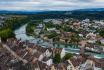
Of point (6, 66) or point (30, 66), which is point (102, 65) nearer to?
point (30, 66)

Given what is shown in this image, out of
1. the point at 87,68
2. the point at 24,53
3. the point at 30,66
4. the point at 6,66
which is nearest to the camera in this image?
the point at 6,66

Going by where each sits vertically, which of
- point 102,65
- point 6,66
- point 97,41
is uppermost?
point 6,66

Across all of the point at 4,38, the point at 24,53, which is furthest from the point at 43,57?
the point at 4,38

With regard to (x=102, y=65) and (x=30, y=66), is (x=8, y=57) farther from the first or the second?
(x=102, y=65)

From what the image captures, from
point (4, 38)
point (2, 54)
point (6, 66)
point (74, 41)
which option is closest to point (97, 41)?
point (74, 41)

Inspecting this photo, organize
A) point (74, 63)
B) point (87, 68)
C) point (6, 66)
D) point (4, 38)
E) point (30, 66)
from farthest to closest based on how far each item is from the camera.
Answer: point (4, 38) → point (74, 63) → point (87, 68) → point (30, 66) → point (6, 66)

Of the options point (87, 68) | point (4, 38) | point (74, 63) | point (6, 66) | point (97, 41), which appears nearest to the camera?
point (6, 66)

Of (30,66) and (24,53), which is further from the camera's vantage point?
(24,53)

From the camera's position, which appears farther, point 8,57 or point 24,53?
point 24,53

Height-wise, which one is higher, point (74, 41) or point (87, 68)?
point (87, 68)
